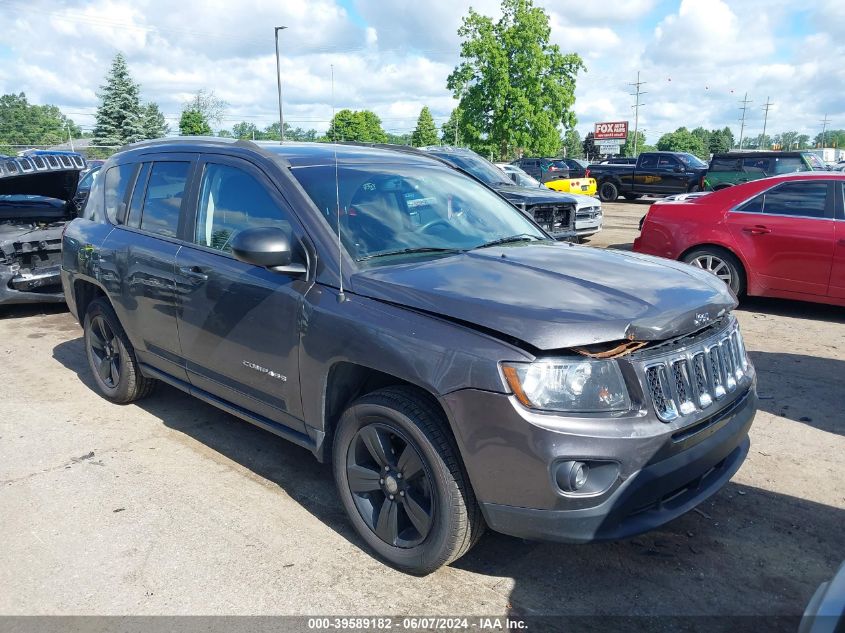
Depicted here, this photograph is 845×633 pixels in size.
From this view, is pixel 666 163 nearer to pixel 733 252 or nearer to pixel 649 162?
pixel 649 162

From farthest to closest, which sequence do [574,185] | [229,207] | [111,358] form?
[574,185] < [111,358] < [229,207]

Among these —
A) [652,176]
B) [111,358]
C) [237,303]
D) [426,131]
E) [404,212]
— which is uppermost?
[426,131]

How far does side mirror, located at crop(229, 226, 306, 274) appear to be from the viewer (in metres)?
3.25

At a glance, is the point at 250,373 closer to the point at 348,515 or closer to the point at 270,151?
the point at 348,515

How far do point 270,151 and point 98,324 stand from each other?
234 cm

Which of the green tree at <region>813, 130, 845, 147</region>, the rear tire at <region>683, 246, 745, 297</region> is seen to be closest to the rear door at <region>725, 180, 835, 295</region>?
the rear tire at <region>683, 246, 745, 297</region>

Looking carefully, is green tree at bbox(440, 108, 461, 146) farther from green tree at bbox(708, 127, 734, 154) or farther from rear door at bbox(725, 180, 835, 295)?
green tree at bbox(708, 127, 734, 154)

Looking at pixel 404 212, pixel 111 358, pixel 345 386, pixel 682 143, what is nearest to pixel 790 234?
pixel 404 212

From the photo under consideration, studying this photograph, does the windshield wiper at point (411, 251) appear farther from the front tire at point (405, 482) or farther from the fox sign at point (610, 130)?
the fox sign at point (610, 130)

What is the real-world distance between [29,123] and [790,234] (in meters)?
105

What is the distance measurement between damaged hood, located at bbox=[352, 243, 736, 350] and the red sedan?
4608 mm

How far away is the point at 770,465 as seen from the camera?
414 cm

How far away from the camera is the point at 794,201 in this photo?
7.62 meters

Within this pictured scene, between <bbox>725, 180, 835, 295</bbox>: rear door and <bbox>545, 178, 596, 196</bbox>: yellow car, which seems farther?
<bbox>545, 178, 596, 196</bbox>: yellow car
